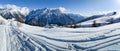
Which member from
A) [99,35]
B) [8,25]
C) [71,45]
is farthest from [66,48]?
[8,25]

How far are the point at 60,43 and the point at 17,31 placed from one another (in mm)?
1765

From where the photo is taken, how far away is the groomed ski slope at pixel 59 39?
763cm

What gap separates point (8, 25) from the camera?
28.0ft

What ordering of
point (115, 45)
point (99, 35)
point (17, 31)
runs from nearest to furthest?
point (115, 45), point (99, 35), point (17, 31)

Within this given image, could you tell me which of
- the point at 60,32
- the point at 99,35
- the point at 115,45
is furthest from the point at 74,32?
the point at 115,45

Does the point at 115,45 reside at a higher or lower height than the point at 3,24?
lower

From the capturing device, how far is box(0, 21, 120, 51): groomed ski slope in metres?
7.63

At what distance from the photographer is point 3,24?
862 cm

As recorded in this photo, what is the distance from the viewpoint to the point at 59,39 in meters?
8.23

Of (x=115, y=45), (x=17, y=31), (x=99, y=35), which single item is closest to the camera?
(x=115, y=45)

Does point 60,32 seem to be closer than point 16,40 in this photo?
No

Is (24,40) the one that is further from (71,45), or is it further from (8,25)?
(71,45)

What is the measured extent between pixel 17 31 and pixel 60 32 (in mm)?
1687

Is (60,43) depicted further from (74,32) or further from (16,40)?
(16,40)
